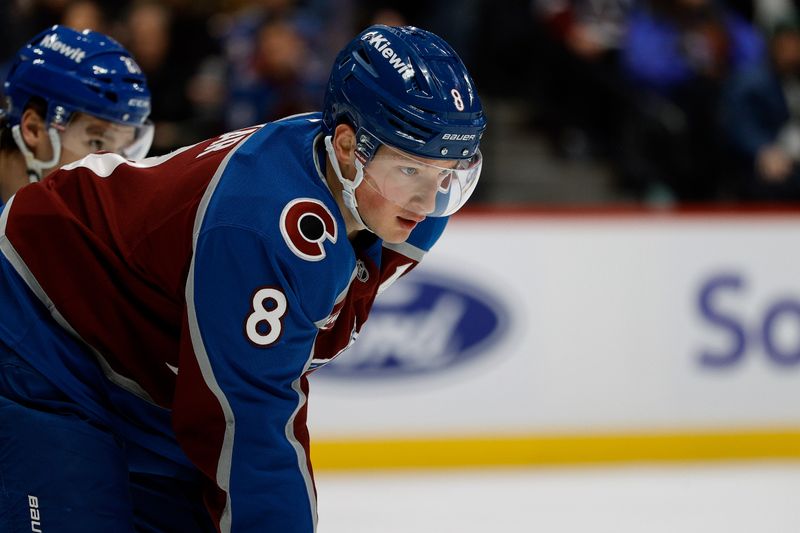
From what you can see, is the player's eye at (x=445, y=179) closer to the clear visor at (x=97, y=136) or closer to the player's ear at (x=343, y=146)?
the player's ear at (x=343, y=146)

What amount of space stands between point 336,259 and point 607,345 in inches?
152

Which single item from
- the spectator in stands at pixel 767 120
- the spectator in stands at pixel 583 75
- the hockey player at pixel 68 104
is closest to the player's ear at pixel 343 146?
the hockey player at pixel 68 104

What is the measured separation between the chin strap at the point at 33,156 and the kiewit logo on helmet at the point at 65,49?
184 mm

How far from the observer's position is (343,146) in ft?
7.09

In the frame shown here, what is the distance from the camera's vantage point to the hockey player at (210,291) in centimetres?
200

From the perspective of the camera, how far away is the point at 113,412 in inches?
92.4

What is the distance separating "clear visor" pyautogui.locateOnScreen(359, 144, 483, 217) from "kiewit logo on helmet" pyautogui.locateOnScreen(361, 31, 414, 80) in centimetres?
14

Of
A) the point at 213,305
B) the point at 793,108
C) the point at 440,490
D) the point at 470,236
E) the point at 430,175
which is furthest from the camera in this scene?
the point at 793,108

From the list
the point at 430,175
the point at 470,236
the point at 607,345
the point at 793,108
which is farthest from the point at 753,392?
the point at 430,175

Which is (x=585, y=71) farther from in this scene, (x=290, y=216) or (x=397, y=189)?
(x=290, y=216)

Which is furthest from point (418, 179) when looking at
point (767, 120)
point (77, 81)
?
point (767, 120)

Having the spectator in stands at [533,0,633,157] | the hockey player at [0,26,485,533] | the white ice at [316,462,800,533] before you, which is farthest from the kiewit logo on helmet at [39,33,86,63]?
the spectator in stands at [533,0,633,157]

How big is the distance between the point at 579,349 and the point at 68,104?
338cm

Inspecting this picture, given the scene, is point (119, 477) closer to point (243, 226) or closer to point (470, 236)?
point (243, 226)
